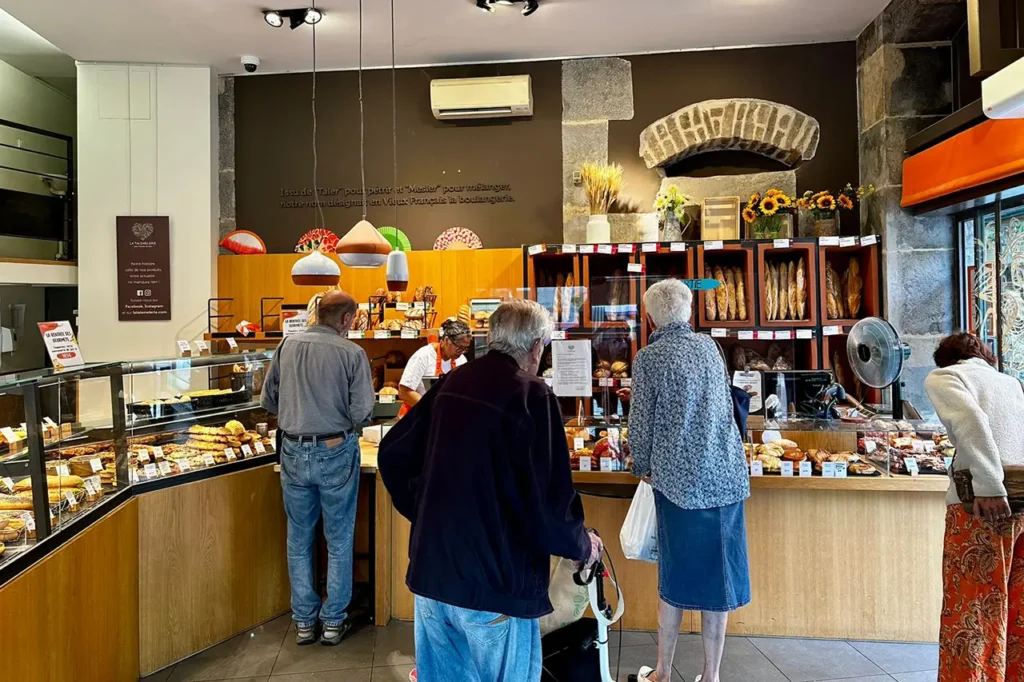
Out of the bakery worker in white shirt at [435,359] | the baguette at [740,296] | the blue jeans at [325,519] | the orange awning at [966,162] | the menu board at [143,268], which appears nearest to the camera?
the blue jeans at [325,519]

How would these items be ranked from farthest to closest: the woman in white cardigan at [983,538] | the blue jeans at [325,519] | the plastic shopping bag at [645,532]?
1. the blue jeans at [325,519]
2. the plastic shopping bag at [645,532]
3. the woman in white cardigan at [983,538]

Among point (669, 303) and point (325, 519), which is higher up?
point (669, 303)

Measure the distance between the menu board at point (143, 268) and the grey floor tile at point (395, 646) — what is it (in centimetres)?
370

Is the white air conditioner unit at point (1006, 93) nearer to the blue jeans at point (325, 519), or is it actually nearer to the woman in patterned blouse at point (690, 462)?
the woman in patterned blouse at point (690, 462)

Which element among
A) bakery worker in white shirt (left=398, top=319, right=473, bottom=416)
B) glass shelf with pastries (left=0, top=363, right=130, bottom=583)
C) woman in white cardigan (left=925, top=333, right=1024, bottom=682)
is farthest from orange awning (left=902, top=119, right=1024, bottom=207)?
glass shelf with pastries (left=0, top=363, right=130, bottom=583)

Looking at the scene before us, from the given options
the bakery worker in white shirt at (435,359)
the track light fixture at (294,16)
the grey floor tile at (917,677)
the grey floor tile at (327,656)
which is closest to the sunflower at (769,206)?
the bakery worker in white shirt at (435,359)

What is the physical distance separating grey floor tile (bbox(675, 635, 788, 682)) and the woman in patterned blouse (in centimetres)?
37

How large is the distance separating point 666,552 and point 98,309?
533 cm

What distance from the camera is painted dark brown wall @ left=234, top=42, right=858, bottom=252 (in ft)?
18.5

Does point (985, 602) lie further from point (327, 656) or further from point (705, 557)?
point (327, 656)

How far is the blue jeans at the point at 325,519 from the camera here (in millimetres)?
3346

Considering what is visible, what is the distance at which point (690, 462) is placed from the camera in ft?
8.43

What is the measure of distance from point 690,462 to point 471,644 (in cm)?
109

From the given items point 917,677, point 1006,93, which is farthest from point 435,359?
point 1006,93
